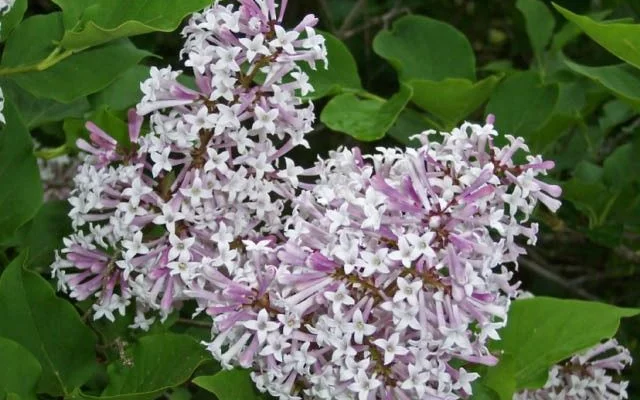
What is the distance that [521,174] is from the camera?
1319 mm

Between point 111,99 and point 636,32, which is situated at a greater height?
point 636,32

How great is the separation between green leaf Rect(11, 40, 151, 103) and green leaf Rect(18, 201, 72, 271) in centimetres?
20

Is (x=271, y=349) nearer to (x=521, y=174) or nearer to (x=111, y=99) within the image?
(x=521, y=174)

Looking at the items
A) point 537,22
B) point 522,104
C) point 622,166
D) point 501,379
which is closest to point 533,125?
point 522,104

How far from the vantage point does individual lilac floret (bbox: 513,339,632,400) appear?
5.32 ft

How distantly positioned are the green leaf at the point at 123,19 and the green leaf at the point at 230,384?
488mm

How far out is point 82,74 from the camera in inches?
62.1

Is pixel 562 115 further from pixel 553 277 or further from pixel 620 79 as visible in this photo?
pixel 553 277

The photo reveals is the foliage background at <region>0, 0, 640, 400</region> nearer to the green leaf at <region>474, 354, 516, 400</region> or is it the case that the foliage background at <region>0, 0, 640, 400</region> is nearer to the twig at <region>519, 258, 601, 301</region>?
the twig at <region>519, 258, 601, 301</region>

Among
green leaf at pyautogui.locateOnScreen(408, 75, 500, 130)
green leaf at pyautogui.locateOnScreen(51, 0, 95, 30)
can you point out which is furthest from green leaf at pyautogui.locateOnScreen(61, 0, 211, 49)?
green leaf at pyautogui.locateOnScreen(408, 75, 500, 130)

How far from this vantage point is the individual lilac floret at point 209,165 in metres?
1.35

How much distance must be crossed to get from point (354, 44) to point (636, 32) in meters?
1.24

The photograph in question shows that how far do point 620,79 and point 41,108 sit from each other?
987 millimetres

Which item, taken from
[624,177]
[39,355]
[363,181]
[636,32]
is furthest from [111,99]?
[624,177]
